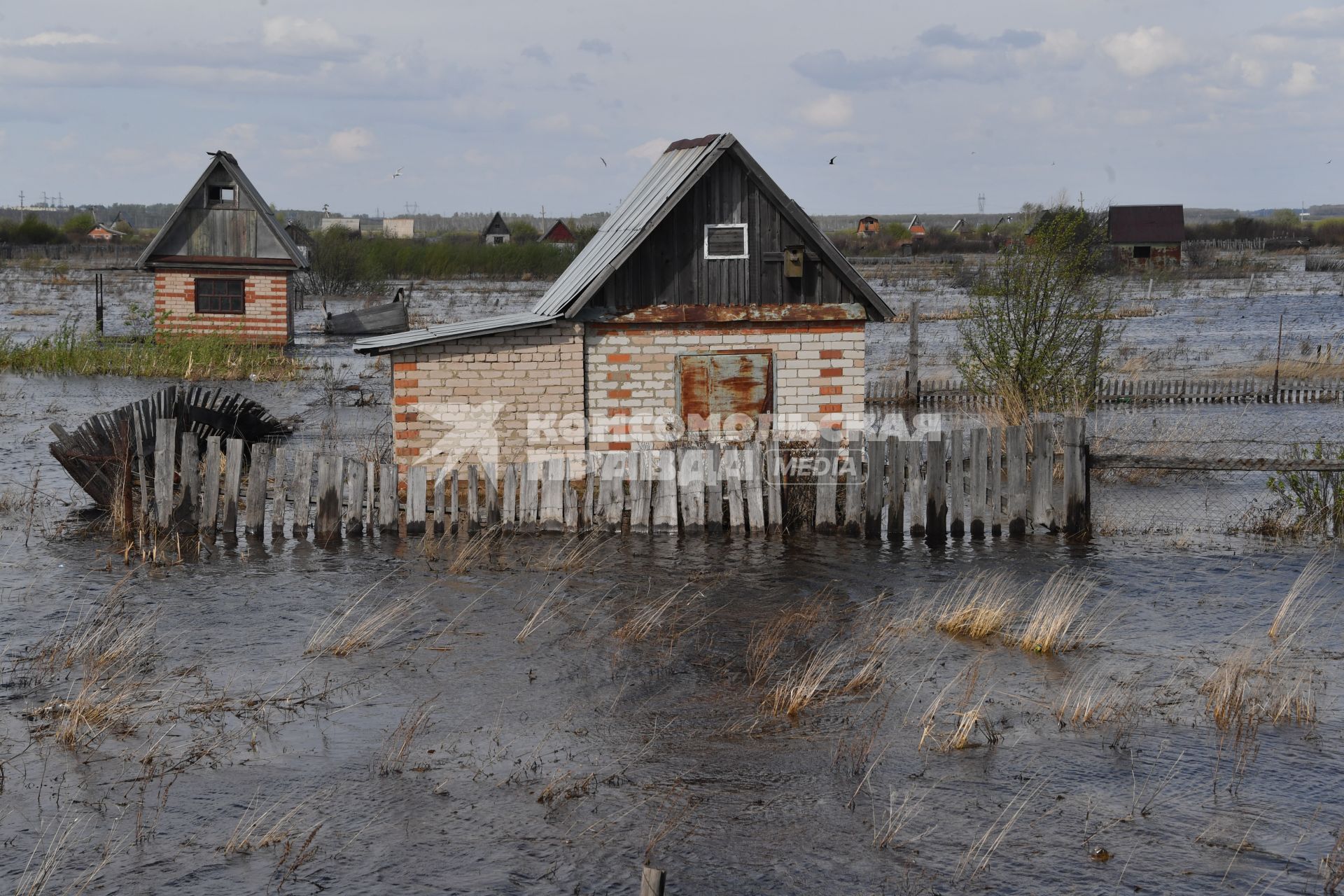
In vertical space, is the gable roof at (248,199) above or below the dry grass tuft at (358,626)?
above

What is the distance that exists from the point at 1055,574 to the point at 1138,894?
259 inches

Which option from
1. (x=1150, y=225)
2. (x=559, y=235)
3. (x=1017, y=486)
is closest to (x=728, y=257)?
(x=1017, y=486)

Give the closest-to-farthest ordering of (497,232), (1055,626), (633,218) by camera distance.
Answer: (1055,626)
(633,218)
(497,232)

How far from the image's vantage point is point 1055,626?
10234 millimetres

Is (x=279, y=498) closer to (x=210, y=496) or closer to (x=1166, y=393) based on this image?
(x=210, y=496)

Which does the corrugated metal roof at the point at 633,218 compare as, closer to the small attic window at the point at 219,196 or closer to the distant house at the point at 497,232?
the small attic window at the point at 219,196

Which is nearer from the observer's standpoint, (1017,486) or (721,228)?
(1017,486)

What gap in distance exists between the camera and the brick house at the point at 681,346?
594 inches

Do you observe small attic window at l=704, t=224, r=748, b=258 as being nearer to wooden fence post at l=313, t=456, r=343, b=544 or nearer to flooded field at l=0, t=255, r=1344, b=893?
flooded field at l=0, t=255, r=1344, b=893

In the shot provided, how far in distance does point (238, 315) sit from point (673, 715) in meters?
29.8

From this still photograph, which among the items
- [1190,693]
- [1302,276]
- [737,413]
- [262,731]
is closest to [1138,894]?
[1190,693]

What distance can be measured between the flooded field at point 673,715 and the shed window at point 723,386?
2008mm

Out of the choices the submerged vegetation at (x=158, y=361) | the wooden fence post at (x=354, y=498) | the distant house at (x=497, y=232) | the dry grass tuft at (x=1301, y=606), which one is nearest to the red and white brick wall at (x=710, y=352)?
the wooden fence post at (x=354, y=498)

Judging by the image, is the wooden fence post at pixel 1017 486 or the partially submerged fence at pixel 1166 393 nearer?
the wooden fence post at pixel 1017 486
